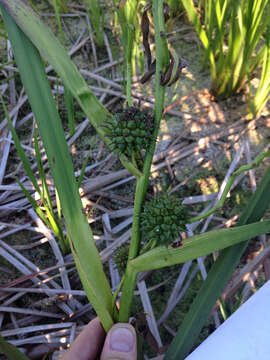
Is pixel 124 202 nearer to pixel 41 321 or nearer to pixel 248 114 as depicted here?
pixel 41 321

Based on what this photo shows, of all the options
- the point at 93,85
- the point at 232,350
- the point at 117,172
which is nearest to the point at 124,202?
the point at 117,172

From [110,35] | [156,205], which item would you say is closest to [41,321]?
[156,205]

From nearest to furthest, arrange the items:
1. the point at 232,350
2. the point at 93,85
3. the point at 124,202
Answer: the point at 232,350 → the point at 124,202 → the point at 93,85

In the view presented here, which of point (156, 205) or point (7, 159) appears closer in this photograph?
point (156, 205)

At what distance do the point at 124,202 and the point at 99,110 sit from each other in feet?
1.85

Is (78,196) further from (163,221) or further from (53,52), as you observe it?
(53,52)

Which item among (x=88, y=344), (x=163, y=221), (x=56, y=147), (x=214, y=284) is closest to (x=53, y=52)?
(x=56, y=147)

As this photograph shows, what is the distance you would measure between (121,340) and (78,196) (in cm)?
39

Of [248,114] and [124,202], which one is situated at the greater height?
[248,114]

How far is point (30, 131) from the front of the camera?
150 cm

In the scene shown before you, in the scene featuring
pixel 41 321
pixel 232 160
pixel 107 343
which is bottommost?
pixel 41 321

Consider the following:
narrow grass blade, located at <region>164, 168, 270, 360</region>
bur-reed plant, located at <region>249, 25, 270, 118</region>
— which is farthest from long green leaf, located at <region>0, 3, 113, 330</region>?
bur-reed plant, located at <region>249, 25, 270, 118</region>

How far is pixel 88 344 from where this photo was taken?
916mm

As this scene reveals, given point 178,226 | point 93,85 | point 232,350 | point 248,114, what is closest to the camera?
point 232,350
